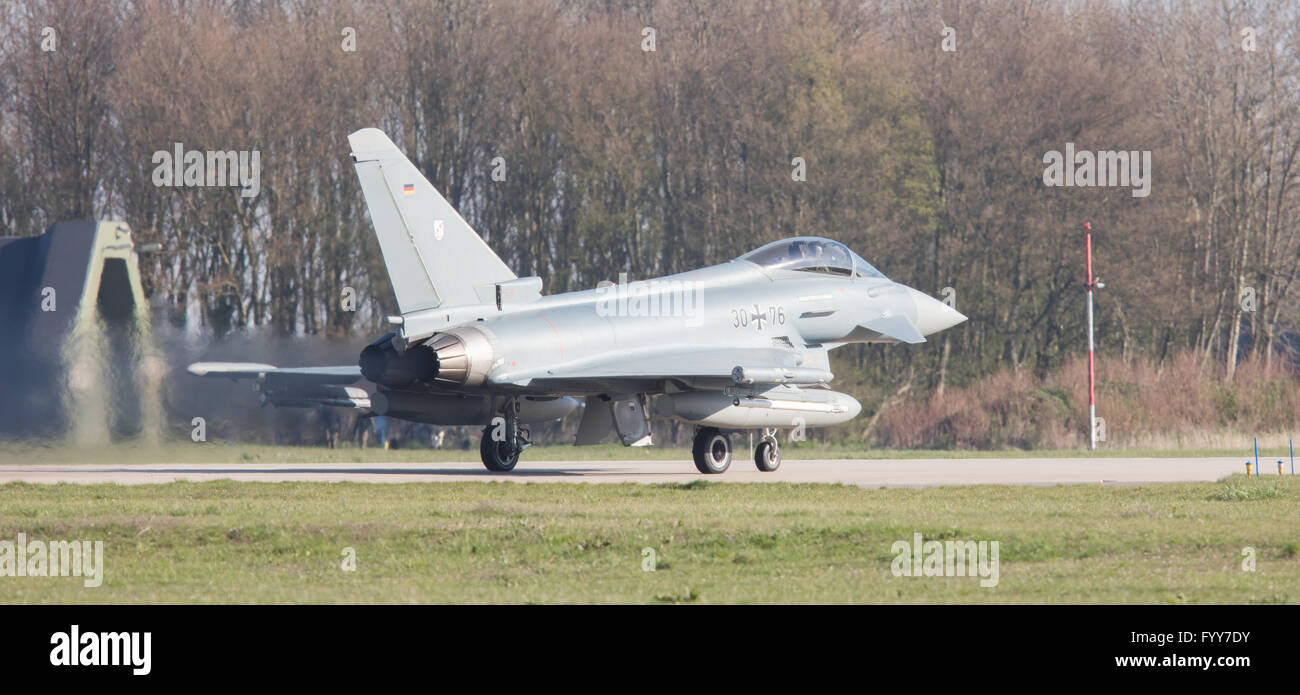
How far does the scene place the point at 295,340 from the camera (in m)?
32.3

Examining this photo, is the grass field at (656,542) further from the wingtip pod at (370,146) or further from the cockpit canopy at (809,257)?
the cockpit canopy at (809,257)

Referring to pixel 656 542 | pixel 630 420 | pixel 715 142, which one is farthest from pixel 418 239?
pixel 715 142

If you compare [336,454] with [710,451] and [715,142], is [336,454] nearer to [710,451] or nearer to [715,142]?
[710,451]

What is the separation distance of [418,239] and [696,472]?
6.37 m

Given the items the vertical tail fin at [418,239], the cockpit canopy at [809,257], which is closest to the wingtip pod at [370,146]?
the vertical tail fin at [418,239]

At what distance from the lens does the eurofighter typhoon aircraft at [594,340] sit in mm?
21359

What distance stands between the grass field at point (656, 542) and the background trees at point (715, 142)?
1100 inches

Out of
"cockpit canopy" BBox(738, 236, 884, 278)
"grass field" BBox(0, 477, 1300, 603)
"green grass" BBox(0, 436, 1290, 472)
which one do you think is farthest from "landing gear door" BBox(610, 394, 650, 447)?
"green grass" BBox(0, 436, 1290, 472)

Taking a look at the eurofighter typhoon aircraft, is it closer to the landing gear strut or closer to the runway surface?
the landing gear strut

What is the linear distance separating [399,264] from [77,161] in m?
28.6

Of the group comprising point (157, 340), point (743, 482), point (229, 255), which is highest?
point (229, 255)
